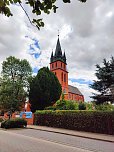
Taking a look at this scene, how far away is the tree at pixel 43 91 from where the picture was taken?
41500 mm

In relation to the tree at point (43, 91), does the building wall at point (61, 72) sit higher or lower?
higher

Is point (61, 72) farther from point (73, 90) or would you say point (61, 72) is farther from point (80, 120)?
point (80, 120)

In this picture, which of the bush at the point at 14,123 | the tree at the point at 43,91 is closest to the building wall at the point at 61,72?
the tree at the point at 43,91

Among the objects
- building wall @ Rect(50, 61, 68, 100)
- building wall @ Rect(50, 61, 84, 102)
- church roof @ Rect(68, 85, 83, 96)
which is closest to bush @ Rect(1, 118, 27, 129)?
building wall @ Rect(50, 61, 84, 102)

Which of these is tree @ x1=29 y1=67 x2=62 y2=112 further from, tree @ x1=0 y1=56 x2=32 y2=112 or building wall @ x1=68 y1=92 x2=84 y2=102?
building wall @ x1=68 y1=92 x2=84 y2=102

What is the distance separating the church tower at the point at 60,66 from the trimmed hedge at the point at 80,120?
4110 centimetres

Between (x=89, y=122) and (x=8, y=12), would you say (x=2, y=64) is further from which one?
(x=8, y=12)

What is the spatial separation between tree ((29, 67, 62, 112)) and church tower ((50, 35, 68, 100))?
80.0 ft

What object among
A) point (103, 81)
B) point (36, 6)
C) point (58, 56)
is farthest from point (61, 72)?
point (36, 6)

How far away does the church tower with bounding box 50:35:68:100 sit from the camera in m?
70.0

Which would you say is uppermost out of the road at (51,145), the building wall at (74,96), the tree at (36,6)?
the building wall at (74,96)

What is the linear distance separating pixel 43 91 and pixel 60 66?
2914 cm

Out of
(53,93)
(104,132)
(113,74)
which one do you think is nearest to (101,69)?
(113,74)

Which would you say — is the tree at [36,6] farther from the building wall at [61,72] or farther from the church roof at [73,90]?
the church roof at [73,90]
